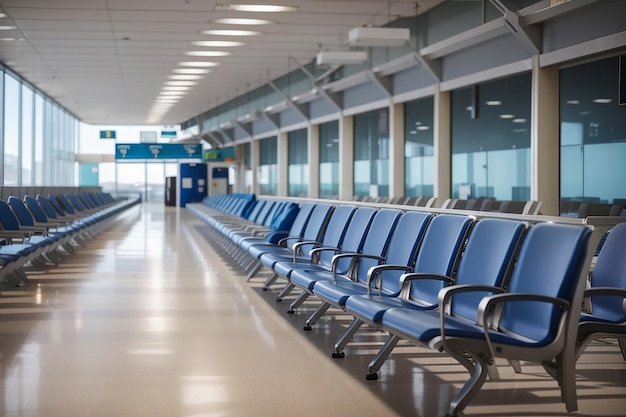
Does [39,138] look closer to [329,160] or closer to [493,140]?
[329,160]

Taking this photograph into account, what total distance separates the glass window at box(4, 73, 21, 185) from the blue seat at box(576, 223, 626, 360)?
54.8 feet

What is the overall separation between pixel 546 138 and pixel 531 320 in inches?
280

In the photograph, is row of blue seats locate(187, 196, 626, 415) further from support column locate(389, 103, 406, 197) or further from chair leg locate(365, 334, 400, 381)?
support column locate(389, 103, 406, 197)

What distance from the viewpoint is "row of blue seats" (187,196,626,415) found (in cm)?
324

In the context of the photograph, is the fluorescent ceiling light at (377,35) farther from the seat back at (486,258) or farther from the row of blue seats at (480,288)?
the seat back at (486,258)

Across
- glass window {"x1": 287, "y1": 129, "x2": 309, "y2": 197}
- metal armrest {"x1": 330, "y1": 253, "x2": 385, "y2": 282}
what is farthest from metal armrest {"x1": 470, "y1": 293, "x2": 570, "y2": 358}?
glass window {"x1": 287, "y1": 129, "x2": 309, "y2": 197}

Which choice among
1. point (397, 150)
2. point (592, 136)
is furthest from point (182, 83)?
point (592, 136)

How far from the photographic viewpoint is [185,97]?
86.6 ft

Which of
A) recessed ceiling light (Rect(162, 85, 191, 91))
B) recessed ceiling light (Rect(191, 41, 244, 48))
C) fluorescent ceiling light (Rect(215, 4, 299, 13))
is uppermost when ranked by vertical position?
recessed ceiling light (Rect(162, 85, 191, 91))

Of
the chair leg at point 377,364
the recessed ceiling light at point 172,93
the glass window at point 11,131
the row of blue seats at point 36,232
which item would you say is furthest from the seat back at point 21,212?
the recessed ceiling light at point 172,93

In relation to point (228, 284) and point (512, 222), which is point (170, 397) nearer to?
point (512, 222)

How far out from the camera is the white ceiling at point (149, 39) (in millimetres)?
12336

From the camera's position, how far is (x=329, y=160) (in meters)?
19.8

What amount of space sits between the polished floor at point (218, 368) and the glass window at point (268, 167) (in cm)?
1818
